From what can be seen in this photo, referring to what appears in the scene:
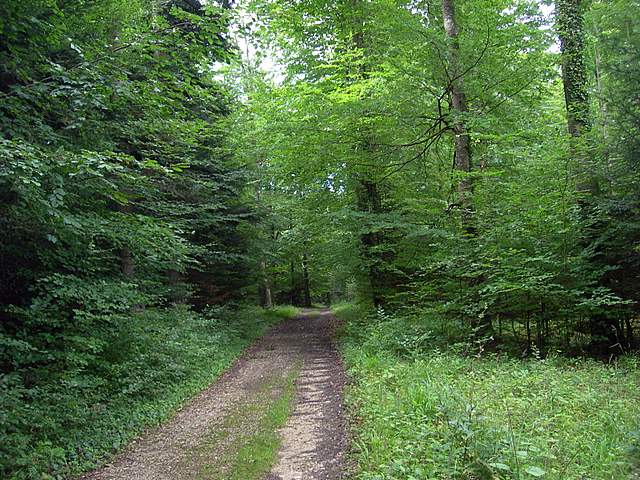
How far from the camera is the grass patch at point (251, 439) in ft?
17.0

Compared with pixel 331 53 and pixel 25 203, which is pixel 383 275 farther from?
pixel 25 203

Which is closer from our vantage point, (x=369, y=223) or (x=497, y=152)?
(x=497, y=152)

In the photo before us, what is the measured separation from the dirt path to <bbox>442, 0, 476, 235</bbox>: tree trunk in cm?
481

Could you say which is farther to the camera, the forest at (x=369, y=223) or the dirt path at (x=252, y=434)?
the dirt path at (x=252, y=434)

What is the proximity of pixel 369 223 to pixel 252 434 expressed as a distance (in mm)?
7586

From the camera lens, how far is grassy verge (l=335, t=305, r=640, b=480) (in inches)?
143

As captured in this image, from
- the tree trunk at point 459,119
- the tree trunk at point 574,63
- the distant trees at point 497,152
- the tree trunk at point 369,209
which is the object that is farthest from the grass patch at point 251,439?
the tree trunk at point 574,63

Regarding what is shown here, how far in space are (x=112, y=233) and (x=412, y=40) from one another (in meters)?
7.39

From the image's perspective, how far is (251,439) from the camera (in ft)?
20.1

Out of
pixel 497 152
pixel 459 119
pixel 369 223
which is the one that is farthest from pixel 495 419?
pixel 369 223

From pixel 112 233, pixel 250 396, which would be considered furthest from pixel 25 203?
pixel 250 396

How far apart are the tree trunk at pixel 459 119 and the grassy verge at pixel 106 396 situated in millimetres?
7128

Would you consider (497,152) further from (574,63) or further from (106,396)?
(106,396)

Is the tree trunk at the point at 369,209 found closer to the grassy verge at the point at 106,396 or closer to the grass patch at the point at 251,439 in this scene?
the grassy verge at the point at 106,396
